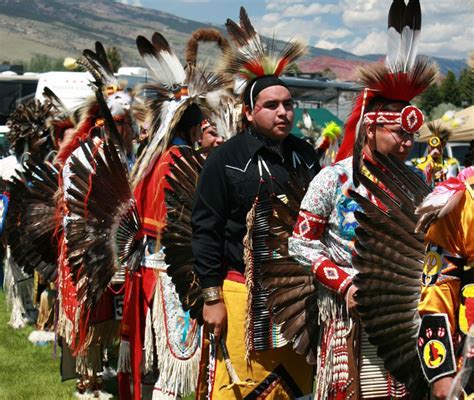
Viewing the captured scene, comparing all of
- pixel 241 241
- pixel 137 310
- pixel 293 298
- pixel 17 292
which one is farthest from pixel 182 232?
pixel 17 292

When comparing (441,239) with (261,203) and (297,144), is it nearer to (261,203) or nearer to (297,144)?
(261,203)

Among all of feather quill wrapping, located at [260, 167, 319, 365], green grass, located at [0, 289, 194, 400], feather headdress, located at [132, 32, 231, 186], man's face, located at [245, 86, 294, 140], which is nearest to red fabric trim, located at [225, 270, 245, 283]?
feather quill wrapping, located at [260, 167, 319, 365]

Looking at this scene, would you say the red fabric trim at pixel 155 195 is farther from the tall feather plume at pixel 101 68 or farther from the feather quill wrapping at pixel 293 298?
the tall feather plume at pixel 101 68

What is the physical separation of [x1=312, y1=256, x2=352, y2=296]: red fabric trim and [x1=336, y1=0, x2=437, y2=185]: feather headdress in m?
0.37

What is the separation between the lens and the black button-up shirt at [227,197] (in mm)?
2957

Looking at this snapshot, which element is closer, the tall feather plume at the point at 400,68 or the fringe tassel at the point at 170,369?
the tall feather plume at the point at 400,68

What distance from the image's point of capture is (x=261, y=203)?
2.99 m

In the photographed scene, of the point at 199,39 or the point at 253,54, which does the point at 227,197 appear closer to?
the point at 253,54

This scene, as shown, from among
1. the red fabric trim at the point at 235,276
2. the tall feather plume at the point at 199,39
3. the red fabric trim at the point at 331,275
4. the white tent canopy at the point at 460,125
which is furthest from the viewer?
the white tent canopy at the point at 460,125

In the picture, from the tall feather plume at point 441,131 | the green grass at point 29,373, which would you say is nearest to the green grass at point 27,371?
the green grass at point 29,373

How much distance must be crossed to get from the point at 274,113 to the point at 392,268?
0.85 metres

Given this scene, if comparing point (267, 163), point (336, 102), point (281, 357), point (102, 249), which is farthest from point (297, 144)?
point (336, 102)

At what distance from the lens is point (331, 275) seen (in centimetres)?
263

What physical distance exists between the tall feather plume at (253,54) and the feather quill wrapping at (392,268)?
79 cm
